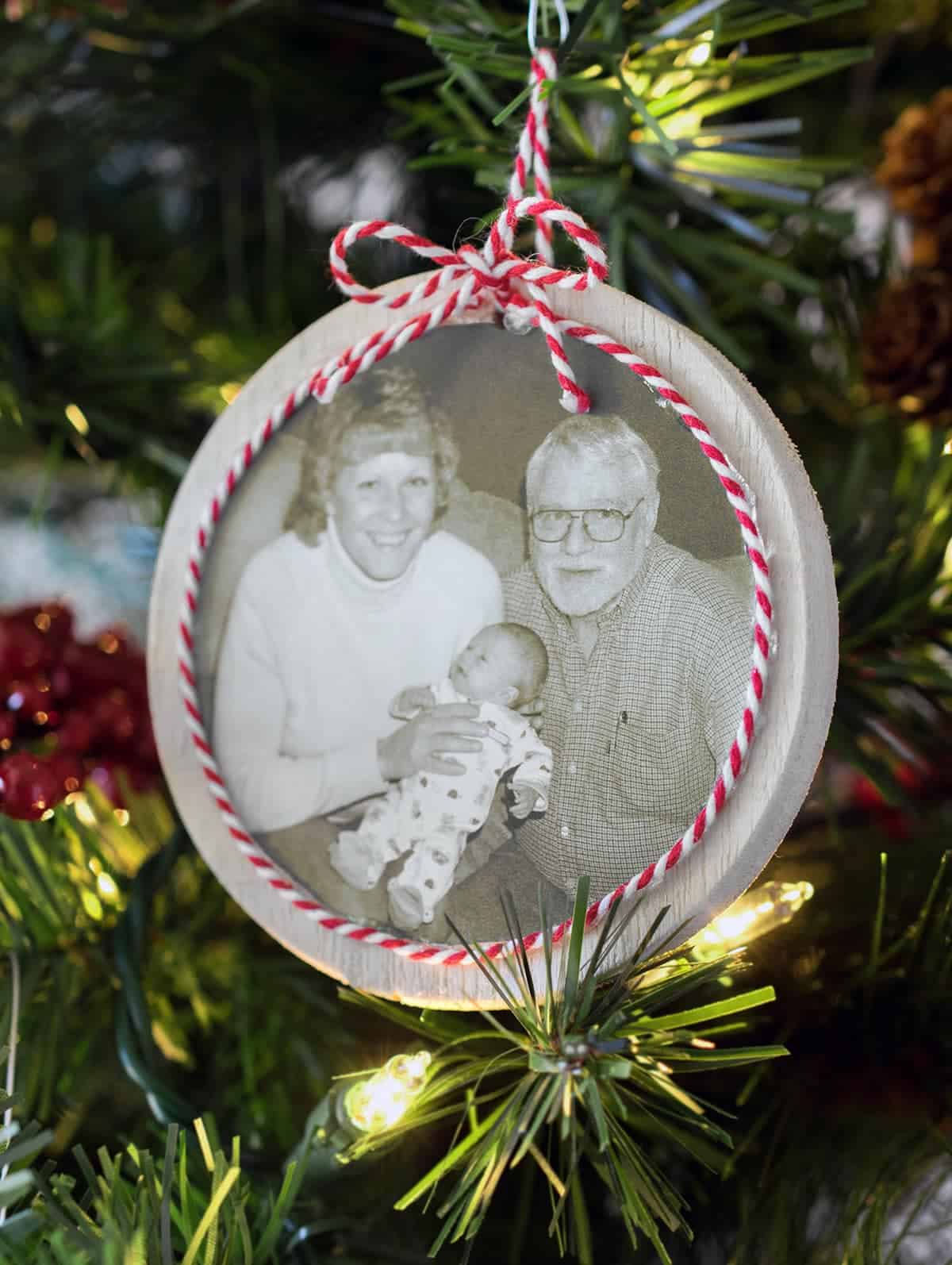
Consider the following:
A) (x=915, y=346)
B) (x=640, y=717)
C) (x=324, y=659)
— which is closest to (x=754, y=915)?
(x=640, y=717)

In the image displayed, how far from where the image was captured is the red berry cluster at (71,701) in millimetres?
542

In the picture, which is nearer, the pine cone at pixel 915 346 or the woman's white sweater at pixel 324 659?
the woman's white sweater at pixel 324 659

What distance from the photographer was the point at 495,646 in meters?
0.42

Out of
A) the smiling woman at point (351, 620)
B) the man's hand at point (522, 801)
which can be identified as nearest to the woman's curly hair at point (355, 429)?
the smiling woman at point (351, 620)

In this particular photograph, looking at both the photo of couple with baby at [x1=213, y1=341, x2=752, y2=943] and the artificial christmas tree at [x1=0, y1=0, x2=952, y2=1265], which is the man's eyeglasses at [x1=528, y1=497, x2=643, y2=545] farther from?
the artificial christmas tree at [x1=0, y1=0, x2=952, y2=1265]

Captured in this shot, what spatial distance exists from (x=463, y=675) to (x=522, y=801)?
52mm

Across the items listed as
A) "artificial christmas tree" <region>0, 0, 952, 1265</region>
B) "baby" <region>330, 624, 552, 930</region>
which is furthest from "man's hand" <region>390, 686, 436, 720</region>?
"artificial christmas tree" <region>0, 0, 952, 1265</region>

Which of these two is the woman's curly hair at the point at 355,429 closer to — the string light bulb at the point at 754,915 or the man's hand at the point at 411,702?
the man's hand at the point at 411,702

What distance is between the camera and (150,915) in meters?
0.53

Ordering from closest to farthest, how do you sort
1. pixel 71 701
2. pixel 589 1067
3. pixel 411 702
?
pixel 589 1067
pixel 411 702
pixel 71 701

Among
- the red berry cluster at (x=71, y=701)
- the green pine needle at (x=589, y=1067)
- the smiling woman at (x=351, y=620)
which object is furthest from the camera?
the red berry cluster at (x=71, y=701)

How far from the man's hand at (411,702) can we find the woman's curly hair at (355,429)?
0.07 m

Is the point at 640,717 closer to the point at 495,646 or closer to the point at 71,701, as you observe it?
the point at 495,646

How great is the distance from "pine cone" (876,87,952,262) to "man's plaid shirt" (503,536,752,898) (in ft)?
1.01
